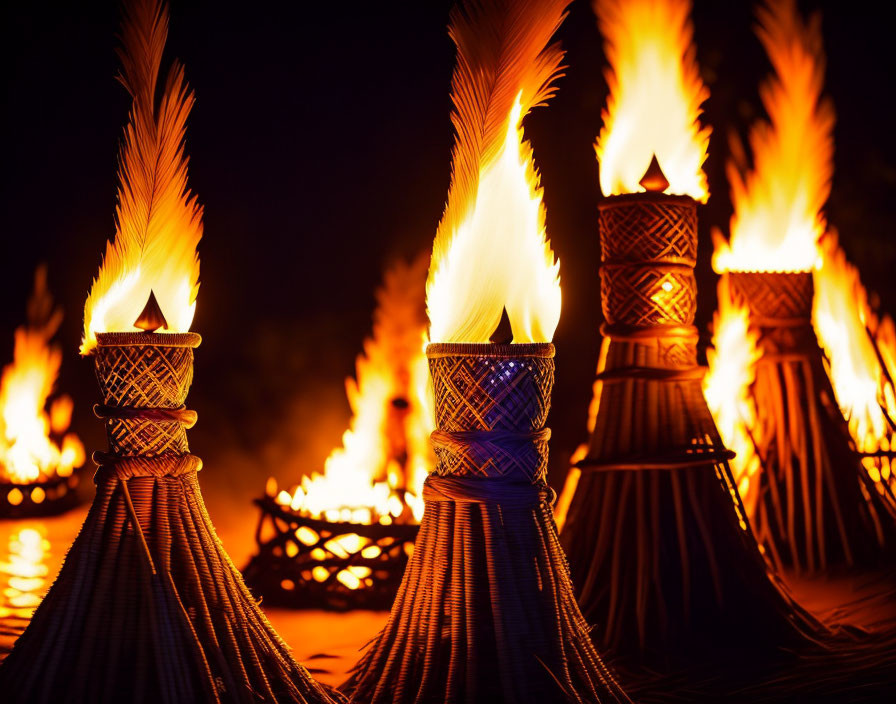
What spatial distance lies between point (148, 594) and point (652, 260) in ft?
5.65

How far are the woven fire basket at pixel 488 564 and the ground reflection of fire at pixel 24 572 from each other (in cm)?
159

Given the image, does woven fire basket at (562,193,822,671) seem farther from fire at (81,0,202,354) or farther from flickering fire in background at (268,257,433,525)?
fire at (81,0,202,354)

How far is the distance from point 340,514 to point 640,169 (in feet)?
4.98

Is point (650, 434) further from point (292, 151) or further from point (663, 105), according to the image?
point (292, 151)

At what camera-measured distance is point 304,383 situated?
4.89 meters

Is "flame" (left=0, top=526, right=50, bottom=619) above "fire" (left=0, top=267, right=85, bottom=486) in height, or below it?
below

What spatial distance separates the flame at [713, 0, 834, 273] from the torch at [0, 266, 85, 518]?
311 centimetres

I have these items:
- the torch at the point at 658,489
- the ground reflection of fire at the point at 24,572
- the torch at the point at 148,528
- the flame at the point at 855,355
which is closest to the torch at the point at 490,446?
the torch at the point at 148,528

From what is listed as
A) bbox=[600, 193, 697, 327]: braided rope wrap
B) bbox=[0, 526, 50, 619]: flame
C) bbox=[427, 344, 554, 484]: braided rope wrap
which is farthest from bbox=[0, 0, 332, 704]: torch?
bbox=[0, 526, 50, 619]: flame

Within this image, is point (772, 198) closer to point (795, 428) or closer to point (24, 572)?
point (795, 428)

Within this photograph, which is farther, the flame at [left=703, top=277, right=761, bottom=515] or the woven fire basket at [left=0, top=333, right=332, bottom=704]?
the flame at [left=703, top=277, right=761, bottom=515]

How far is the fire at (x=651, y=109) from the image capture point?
3.55 m

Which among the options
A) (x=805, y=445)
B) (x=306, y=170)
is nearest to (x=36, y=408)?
(x=306, y=170)

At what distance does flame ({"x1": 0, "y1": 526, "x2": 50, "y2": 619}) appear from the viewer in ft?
12.2
